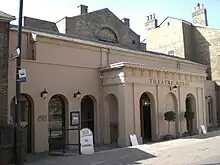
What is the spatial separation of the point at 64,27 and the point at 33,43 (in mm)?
12259

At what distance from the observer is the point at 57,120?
16438 millimetres

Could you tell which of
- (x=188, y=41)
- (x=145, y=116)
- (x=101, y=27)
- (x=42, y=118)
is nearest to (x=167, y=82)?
(x=145, y=116)

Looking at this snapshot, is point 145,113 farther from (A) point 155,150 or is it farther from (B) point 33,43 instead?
(B) point 33,43

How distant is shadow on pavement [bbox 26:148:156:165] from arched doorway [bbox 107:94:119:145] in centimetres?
442

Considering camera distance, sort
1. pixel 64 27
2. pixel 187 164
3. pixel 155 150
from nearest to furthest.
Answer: pixel 187 164 < pixel 155 150 < pixel 64 27

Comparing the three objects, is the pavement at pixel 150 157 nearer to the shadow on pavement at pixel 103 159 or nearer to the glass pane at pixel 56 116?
the shadow on pavement at pixel 103 159

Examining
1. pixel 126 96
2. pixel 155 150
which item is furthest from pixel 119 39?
pixel 155 150

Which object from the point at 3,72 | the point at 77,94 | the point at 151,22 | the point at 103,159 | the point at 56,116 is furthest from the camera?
the point at 151,22

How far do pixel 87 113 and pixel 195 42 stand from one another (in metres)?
19.7

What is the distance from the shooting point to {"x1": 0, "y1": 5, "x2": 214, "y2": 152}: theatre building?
15.1 metres

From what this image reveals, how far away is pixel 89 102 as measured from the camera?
60.3 ft

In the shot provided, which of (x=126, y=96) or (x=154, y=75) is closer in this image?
(x=126, y=96)

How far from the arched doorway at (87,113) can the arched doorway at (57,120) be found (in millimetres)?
1676

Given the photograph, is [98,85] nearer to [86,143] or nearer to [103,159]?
[86,143]
